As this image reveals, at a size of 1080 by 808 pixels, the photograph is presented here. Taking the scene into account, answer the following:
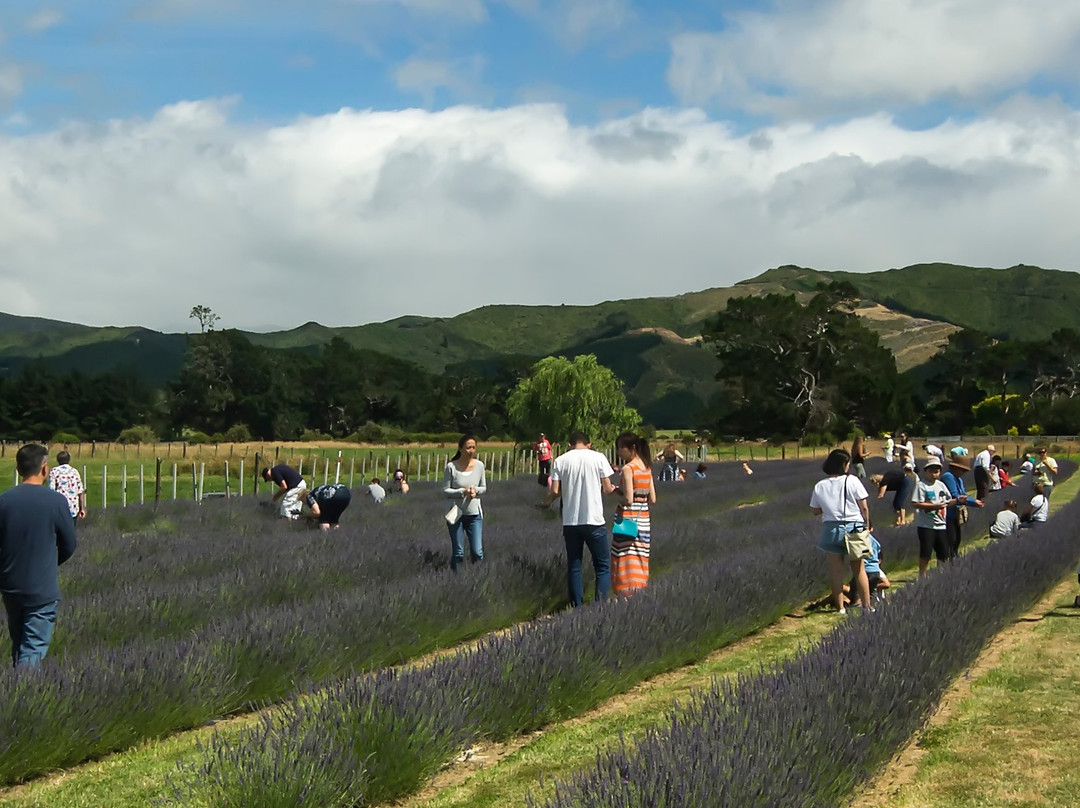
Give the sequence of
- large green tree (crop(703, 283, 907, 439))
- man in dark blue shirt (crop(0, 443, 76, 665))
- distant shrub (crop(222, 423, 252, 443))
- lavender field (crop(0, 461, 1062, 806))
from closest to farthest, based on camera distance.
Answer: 1. lavender field (crop(0, 461, 1062, 806))
2. man in dark blue shirt (crop(0, 443, 76, 665))
3. large green tree (crop(703, 283, 907, 439))
4. distant shrub (crop(222, 423, 252, 443))

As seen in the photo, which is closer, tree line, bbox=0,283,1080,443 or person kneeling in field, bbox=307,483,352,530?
person kneeling in field, bbox=307,483,352,530

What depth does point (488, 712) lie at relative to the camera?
5.34m

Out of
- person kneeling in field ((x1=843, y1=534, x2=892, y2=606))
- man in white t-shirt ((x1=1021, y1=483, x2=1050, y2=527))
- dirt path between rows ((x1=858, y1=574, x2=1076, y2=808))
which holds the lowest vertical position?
dirt path between rows ((x1=858, y1=574, x2=1076, y2=808))

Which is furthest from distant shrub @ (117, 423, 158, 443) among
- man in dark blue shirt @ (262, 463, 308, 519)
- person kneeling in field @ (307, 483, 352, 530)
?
person kneeling in field @ (307, 483, 352, 530)

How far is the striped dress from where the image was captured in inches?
326

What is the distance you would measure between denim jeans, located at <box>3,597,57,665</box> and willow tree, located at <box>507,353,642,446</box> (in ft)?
134

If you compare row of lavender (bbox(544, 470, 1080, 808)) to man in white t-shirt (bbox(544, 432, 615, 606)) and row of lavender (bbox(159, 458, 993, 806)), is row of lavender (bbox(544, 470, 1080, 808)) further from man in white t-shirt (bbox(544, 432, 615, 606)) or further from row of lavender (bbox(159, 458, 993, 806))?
man in white t-shirt (bbox(544, 432, 615, 606))

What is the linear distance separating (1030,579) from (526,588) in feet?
13.8

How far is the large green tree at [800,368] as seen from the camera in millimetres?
77250

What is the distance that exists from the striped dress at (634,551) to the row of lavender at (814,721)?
183 centimetres

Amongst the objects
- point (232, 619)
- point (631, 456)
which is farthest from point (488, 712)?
point (631, 456)

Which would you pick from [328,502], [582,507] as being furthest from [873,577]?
[328,502]

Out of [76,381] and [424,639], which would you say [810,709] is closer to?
[424,639]

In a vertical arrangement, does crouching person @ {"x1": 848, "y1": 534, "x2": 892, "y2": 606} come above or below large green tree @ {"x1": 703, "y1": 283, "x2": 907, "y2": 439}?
below
